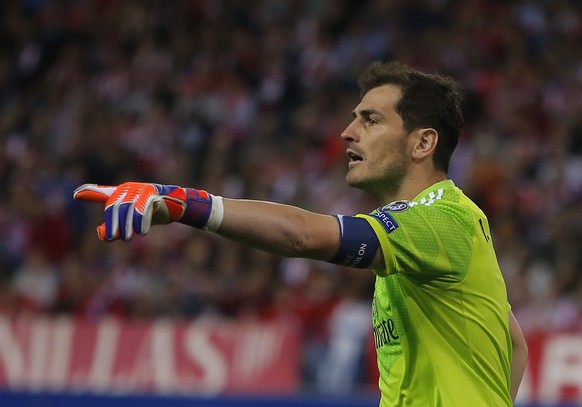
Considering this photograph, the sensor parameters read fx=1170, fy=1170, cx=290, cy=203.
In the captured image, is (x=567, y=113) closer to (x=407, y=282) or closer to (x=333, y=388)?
(x=333, y=388)

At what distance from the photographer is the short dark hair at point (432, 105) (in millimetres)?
4137

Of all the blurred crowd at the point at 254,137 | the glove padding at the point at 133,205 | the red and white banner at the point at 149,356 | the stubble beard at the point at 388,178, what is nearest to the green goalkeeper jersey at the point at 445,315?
the stubble beard at the point at 388,178

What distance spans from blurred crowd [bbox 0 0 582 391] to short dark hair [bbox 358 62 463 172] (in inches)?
228

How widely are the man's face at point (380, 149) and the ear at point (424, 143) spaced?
0.04 m

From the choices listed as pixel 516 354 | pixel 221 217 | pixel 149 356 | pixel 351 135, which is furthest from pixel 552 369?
pixel 221 217

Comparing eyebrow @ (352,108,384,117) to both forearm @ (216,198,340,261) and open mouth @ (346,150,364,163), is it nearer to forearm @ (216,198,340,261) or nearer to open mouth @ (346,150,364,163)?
open mouth @ (346,150,364,163)

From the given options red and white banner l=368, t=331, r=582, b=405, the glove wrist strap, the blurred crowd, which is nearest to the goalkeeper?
the glove wrist strap

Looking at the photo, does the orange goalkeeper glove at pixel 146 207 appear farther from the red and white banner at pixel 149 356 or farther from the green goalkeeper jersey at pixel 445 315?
the red and white banner at pixel 149 356

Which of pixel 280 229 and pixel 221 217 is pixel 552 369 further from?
pixel 221 217

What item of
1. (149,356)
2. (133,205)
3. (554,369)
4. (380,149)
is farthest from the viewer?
(149,356)

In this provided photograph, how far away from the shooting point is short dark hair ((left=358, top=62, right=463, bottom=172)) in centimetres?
414

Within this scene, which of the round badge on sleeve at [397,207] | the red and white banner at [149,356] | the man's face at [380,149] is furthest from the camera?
the red and white banner at [149,356]

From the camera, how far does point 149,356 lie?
10.4 meters

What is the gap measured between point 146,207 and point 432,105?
1.36 m
